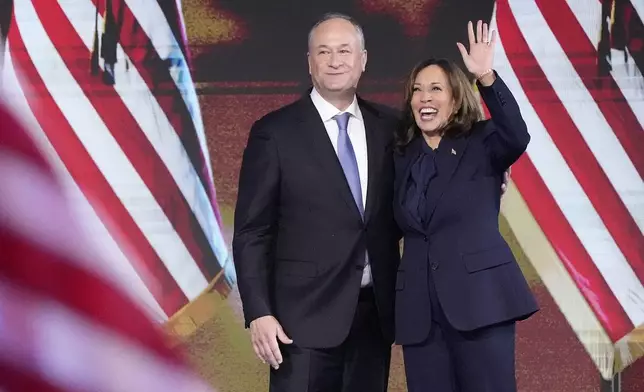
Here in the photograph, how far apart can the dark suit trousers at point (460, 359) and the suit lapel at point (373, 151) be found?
0.78ft

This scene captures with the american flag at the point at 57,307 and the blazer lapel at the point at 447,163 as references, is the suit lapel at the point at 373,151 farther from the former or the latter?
the american flag at the point at 57,307

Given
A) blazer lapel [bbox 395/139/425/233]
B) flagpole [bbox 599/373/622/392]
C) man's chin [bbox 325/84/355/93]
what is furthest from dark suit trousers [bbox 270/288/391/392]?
flagpole [bbox 599/373/622/392]

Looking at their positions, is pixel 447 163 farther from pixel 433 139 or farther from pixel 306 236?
pixel 306 236

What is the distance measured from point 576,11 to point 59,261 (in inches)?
76.4

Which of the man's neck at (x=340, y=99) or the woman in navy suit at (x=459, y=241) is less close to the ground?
the man's neck at (x=340, y=99)

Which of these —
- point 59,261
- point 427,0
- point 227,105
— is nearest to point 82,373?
point 59,261

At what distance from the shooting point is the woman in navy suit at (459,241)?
1833 millimetres

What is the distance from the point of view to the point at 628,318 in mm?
2938

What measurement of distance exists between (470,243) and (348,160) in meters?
0.35

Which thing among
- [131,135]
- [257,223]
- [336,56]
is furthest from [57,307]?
[336,56]

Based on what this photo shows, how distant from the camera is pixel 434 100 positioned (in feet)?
6.25

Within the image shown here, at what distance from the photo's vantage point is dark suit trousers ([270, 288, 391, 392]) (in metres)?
1.95

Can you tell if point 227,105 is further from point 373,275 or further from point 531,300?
point 531,300

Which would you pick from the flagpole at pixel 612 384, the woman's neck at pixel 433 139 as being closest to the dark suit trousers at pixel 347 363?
the woman's neck at pixel 433 139
